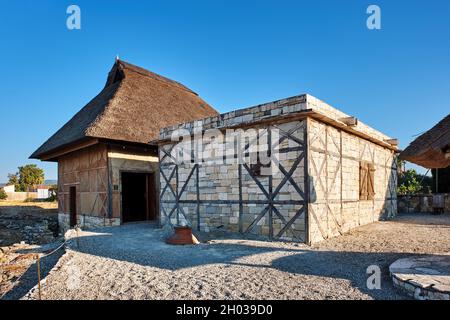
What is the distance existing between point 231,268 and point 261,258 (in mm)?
873

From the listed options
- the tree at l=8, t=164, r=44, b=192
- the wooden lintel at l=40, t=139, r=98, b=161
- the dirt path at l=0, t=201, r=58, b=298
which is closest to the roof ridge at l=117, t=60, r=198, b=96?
the wooden lintel at l=40, t=139, r=98, b=161

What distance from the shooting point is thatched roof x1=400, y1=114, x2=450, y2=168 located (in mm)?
4191

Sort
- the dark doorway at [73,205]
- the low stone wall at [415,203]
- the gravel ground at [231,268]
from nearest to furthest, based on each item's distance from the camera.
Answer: the gravel ground at [231,268] → the dark doorway at [73,205] → the low stone wall at [415,203]

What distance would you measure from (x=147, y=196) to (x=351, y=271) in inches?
377

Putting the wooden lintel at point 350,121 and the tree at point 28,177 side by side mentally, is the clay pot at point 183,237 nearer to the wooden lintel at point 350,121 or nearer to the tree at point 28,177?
the wooden lintel at point 350,121

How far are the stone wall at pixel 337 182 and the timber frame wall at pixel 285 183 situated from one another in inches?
0.9

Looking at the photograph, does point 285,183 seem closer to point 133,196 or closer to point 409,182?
point 133,196

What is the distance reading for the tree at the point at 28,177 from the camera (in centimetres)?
4006

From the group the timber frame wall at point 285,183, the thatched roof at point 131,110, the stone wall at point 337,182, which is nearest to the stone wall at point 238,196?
the timber frame wall at point 285,183

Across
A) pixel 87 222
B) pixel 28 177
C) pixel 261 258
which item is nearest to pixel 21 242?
pixel 87 222

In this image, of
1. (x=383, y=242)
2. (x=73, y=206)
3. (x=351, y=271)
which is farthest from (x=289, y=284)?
(x=73, y=206)

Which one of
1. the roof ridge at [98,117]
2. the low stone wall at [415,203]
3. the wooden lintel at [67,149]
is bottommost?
the low stone wall at [415,203]

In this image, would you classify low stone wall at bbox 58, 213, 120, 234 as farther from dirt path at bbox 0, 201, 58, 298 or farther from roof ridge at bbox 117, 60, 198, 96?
roof ridge at bbox 117, 60, 198, 96
